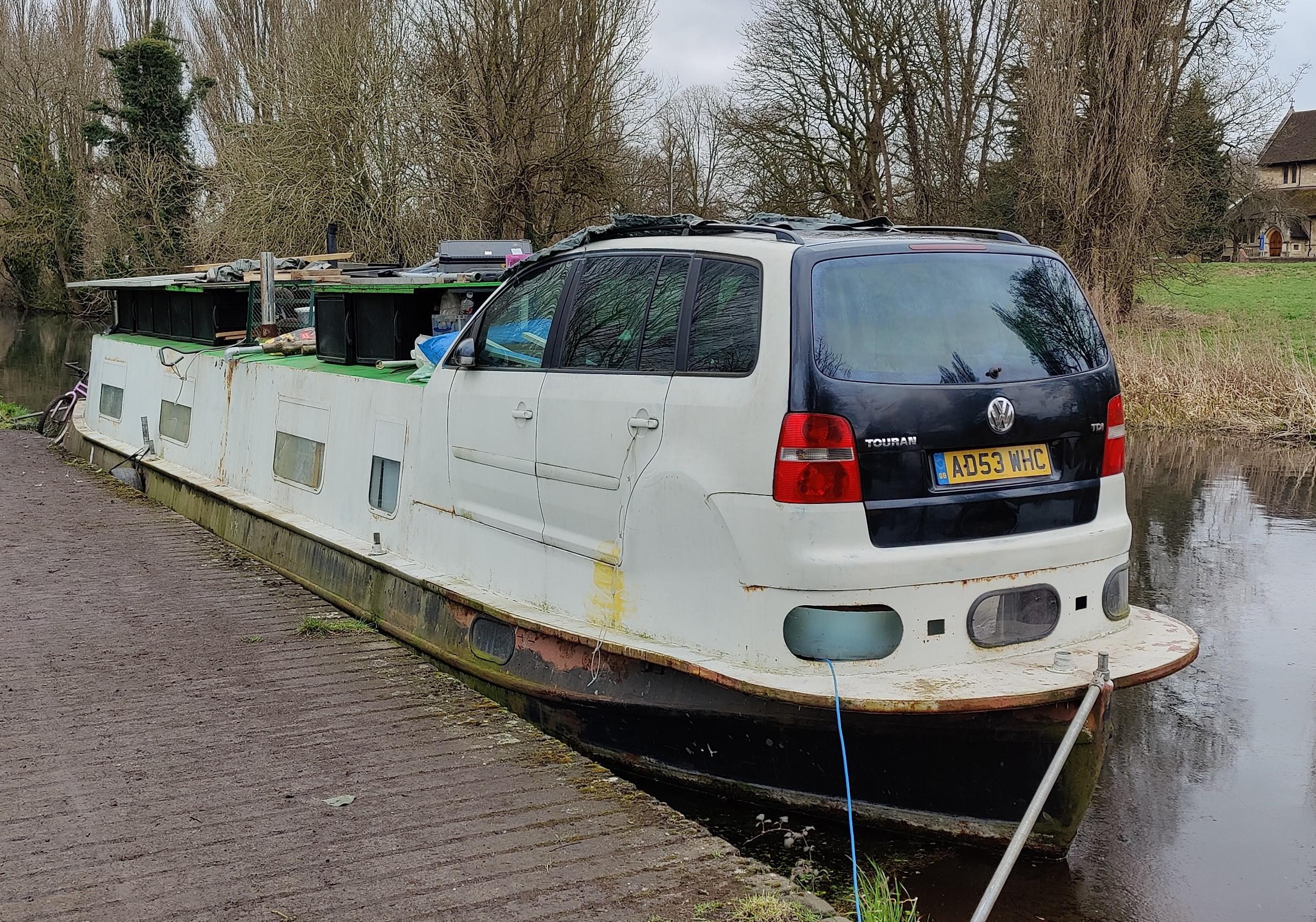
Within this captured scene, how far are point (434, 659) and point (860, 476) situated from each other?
3226 millimetres

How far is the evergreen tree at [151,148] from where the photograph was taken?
39.9 m

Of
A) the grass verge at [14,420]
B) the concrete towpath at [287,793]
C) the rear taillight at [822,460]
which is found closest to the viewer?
the concrete towpath at [287,793]

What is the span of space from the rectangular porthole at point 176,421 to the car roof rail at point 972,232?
7.63 meters

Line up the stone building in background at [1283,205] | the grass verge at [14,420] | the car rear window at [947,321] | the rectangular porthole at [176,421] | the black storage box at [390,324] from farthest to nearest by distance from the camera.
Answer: the stone building in background at [1283,205] < the grass verge at [14,420] < the rectangular porthole at [176,421] < the black storage box at [390,324] < the car rear window at [947,321]

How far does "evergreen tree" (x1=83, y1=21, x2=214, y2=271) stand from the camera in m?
39.9

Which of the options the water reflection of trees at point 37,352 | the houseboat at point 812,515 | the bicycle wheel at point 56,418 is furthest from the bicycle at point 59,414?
the houseboat at point 812,515

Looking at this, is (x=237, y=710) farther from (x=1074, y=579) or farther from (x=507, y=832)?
(x=1074, y=579)

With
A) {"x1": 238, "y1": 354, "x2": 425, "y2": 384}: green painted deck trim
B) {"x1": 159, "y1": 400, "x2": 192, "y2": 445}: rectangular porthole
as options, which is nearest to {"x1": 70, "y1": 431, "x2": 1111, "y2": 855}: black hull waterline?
{"x1": 238, "y1": 354, "x2": 425, "y2": 384}: green painted deck trim

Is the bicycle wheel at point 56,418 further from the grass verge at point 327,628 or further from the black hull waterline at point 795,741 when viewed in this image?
the black hull waterline at point 795,741

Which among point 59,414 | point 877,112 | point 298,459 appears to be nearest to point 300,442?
point 298,459

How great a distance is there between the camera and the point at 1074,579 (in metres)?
4.92

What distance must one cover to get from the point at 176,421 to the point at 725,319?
827cm

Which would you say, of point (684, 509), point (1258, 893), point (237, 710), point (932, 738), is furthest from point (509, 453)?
point (1258, 893)

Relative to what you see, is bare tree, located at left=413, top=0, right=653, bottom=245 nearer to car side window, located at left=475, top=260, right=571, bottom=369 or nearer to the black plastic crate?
the black plastic crate
